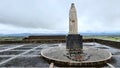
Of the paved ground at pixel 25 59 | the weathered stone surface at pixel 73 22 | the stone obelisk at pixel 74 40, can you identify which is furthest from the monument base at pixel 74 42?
the paved ground at pixel 25 59

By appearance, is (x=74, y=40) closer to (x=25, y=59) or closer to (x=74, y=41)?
(x=74, y=41)

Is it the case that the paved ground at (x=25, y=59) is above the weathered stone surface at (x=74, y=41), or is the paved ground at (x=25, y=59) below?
below

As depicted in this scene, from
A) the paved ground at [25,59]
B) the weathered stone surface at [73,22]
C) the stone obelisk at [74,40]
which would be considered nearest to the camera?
the paved ground at [25,59]

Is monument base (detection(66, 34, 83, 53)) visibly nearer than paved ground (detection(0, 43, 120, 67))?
No

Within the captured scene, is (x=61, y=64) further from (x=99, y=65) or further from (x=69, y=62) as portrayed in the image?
(x=99, y=65)

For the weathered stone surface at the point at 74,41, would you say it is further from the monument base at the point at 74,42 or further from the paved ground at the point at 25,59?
the paved ground at the point at 25,59

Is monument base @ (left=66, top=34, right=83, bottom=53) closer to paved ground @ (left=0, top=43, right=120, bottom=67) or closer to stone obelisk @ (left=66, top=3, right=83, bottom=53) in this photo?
stone obelisk @ (left=66, top=3, right=83, bottom=53)

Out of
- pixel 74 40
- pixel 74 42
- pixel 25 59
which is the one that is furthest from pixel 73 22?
pixel 25 59

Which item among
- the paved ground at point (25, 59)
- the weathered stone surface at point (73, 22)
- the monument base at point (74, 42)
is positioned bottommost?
the paved ground at point (25, 59)

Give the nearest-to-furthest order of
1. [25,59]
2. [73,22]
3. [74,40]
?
[25,59] → [74,40] → [73,22]

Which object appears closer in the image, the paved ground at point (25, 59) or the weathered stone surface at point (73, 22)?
the paved ground at point (25, 59)

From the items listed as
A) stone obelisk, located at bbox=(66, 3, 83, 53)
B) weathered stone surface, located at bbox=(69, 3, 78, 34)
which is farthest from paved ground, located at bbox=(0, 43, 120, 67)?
weathered stone surface, located at bbox=(69, 3, 78, 34)

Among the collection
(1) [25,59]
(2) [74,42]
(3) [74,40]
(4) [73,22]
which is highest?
(4) [73,22]

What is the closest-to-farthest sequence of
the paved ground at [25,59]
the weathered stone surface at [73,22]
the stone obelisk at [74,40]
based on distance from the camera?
the paved ground at [25,59], the stone obelisk at [74,40], the weathered stone surface at [73,22]
